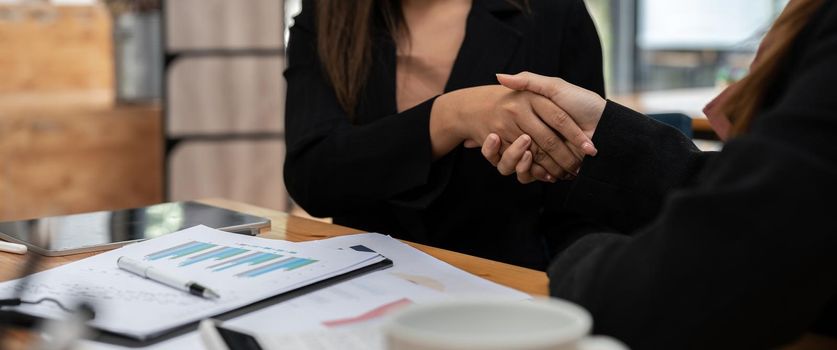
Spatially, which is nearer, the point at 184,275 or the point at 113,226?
the point at 184,275

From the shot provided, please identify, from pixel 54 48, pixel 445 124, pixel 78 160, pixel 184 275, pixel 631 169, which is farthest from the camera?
pixel 54 48

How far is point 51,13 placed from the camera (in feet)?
12.3

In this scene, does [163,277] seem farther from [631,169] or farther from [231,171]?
[231,171]

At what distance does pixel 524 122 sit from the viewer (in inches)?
48.9

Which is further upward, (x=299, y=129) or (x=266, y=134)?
(x=299, y=129)

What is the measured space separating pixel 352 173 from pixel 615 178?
42cm

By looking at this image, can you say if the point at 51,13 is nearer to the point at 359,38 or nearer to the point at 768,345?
the point at 359,38

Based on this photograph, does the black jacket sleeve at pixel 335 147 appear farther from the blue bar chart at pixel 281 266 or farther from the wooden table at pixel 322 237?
the blue bar chart at pixel 281 266

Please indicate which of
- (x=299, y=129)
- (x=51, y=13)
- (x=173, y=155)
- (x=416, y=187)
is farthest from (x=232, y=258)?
(x=51, y=13)

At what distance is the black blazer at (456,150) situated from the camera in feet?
4.53

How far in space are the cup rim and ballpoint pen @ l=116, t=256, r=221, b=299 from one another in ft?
1.22

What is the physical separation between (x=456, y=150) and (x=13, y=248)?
58cm

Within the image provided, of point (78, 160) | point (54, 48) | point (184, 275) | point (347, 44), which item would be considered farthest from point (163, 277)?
point (54, 48)

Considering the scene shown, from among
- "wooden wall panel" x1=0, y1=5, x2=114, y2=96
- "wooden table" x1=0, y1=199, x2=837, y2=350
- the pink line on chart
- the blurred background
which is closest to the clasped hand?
"wooden table" x1=0, y1=199, x2=837, y2=350
